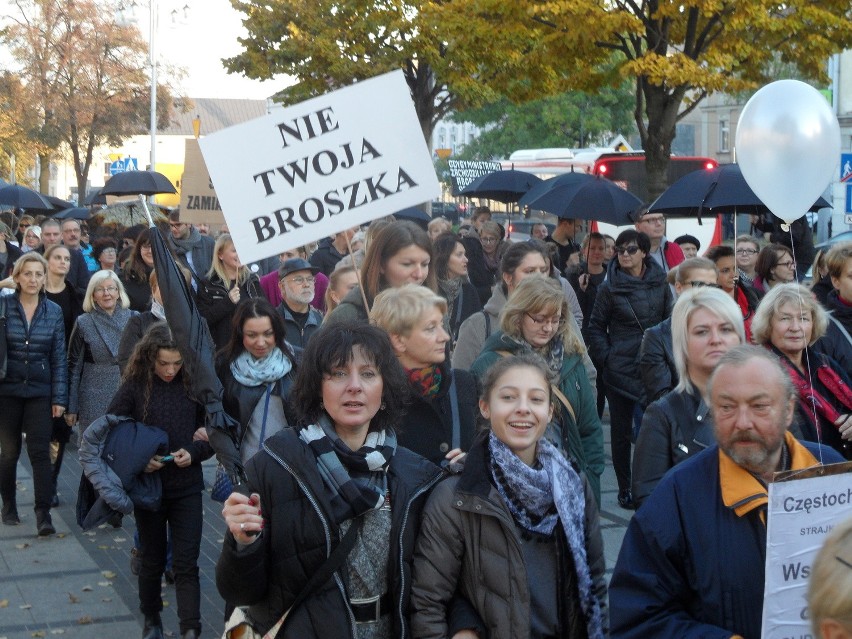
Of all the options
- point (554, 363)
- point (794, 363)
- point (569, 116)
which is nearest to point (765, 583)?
point (554, 363)

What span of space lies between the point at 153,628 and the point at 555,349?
2.50m

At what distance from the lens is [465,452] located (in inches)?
179

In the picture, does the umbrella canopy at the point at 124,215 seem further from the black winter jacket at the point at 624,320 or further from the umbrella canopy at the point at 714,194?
the black winter jacket at the point at 624,320

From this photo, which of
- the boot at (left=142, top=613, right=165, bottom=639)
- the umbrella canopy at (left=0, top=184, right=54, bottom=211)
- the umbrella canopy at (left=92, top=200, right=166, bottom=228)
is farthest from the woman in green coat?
the umbrella canopy at (left=0, top=184, right=54, bottom=211)

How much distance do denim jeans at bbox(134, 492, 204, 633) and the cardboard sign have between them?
529 cm

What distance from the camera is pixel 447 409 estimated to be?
465 cm

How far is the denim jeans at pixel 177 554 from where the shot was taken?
625 cm

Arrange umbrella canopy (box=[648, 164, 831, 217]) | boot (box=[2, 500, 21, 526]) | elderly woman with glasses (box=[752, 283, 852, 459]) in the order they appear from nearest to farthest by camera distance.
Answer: elderly woman with glasses (box=[752, 283, 852, 459]) < boot (box=[2, 500, 21, 526]) < umbrella canopy (box=[648, 164, 831, 217])

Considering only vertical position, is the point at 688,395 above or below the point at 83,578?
above

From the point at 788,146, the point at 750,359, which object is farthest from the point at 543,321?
the point at 750,359

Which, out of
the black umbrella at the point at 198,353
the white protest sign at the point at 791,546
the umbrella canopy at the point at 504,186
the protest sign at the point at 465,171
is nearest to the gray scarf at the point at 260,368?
the black umbrella at the point at 198,353

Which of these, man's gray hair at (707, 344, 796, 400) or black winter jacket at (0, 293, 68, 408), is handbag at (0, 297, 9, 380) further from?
man's gray hair at (707, 344, 796, 400)

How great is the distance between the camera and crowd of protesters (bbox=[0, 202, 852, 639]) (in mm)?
3180

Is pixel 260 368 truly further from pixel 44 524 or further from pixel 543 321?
pixel 44 524
